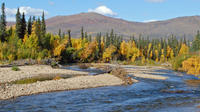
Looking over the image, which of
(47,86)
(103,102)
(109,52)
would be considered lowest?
(103,102)

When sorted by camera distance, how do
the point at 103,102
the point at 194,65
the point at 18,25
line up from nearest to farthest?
the point at 103,102
the point at 194,65
the point at 18,25

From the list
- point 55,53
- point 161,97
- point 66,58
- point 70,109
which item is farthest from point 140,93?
point 66,58

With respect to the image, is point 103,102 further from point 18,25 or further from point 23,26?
point 23,26

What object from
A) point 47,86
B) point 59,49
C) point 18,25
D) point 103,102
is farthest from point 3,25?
point 103,102

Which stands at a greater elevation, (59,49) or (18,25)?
(18,25)

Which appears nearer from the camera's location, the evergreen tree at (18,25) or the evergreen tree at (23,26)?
the evergreen tree at (18,25)

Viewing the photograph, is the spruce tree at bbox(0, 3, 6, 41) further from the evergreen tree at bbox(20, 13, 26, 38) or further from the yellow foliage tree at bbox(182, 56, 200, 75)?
the yellow foliage tree at bbox(182, 56, 200, 75)

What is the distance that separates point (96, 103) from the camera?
24188 mm

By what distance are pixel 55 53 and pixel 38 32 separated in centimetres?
1026

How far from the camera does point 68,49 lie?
331 feet

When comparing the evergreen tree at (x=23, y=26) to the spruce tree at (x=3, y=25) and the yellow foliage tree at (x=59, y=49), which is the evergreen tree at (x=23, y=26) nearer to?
the spruce tree at (x=3, y=25)

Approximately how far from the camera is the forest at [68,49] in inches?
2579

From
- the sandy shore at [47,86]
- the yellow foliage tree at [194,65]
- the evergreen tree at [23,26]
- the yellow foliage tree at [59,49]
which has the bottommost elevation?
the sandy shore at [47,86]

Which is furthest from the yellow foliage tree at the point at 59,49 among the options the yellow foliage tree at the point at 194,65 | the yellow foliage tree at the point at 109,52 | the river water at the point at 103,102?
the river water at the point at 103,102
